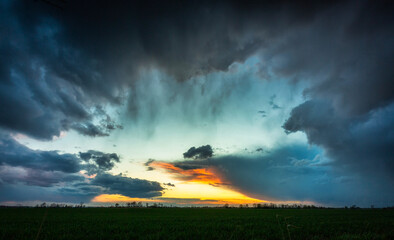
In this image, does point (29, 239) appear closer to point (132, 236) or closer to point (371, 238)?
point (132, 236)

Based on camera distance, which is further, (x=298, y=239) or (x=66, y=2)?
(x=298, y=239)

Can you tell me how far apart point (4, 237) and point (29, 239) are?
303cm

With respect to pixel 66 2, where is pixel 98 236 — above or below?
below

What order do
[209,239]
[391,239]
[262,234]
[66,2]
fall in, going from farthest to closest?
[262,234] → [391,239] → [209,239] → [66,2]

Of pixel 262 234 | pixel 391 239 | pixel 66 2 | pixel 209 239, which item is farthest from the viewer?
pixel 262 234

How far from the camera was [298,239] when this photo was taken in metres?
12.2

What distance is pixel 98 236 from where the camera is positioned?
13.1 m

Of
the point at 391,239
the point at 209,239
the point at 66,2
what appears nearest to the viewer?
the point at 66,2

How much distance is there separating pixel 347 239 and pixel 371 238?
1.85 metres

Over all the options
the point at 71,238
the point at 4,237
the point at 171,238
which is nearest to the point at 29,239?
the point at 71,238

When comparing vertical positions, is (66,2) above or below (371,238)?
above

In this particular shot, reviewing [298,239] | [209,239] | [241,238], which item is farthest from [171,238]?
[298,239]

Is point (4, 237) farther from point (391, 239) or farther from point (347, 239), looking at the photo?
point (391, 239)

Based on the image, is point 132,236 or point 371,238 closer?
point 371,238
